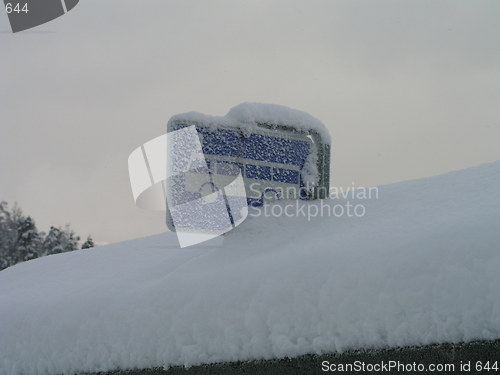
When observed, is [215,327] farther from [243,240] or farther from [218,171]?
[218,171]

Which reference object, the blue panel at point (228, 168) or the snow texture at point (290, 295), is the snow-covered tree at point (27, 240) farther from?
the blue panel at point (228, 168)

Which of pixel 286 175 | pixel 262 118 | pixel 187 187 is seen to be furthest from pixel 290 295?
pixel 262 118

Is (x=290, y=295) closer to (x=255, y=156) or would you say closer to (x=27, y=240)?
(x=255, y=156)

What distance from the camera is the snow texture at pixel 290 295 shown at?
2.52 m

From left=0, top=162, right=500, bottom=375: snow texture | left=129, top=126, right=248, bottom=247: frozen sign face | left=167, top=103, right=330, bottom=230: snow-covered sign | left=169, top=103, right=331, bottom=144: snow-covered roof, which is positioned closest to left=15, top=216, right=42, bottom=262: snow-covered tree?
left=0, top=162, right=500, bottom=375: snow texture

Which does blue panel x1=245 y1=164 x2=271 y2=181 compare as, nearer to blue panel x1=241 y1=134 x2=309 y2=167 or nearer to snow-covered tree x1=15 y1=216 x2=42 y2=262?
blue panel x1=241 y1=134 x2=309 y2=167

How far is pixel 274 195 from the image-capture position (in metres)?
4.77

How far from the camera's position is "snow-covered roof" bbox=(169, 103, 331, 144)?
4.58 meters

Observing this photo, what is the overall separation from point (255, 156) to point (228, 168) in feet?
0.92

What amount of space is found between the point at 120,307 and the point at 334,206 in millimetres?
2137

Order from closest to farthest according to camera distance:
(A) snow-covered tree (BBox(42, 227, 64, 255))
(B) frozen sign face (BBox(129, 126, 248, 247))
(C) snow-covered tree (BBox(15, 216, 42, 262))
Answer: (B) frozen sign face (BBox(129, 126, 248, 247)) → (C) snow-covered tree (BBox(15, 216, 42, 262)) → (A) snow-covered tree (BBox(42, 227, 64, 255))

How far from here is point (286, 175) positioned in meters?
4.85

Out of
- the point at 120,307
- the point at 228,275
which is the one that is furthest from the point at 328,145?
the point at 120,307

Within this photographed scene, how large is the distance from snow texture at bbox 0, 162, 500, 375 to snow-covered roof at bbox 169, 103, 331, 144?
750 mm
